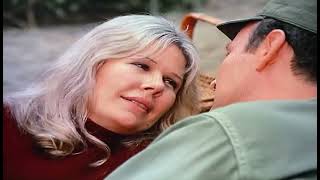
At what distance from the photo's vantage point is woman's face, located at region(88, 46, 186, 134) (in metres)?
1.98

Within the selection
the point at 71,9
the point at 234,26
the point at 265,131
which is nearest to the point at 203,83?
the point at 234,26

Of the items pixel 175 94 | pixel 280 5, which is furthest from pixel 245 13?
pixel 280 5

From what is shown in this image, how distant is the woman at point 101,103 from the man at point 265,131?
0.58 meters

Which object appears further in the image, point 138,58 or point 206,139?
point 138,58

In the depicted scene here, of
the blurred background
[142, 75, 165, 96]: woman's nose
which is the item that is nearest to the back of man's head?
[142, 75, 165, 96]: woman's nose

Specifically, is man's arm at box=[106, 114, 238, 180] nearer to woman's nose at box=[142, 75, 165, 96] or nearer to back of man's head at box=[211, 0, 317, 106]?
back of man's head at box=[211, 0, 317, 106]

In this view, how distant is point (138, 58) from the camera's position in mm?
2035

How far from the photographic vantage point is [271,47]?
150 centimetres

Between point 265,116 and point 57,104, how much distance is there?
1.00 metres

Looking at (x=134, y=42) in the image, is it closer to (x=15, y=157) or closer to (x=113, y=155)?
(x=113, y=155)

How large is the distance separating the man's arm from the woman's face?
64 cm

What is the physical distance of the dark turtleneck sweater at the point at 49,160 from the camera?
6.42 feet

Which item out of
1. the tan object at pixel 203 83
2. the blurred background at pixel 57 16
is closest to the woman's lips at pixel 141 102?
the tan object at pixel 203 83

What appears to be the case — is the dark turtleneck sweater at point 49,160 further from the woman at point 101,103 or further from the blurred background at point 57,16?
the blurred background at point 57,16
